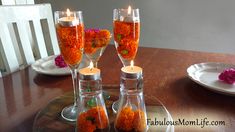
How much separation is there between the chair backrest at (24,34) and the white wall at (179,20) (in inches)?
38.3

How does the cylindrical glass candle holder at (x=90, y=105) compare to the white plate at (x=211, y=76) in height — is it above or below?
above

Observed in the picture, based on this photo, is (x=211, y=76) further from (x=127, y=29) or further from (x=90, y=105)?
(x=90, y=105)

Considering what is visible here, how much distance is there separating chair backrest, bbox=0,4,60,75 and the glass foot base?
444 millimetres

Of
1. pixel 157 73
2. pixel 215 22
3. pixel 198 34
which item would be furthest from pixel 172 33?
pixel 157 73

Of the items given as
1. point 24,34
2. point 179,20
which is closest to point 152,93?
point 24,34

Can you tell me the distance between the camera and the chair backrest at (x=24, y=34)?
38.5 inches

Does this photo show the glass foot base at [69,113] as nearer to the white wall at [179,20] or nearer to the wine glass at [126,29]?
the wine glass at [126,29]

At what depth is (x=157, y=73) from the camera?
887 mm

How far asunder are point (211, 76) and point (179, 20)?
128cm

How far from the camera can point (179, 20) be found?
203 centimetres

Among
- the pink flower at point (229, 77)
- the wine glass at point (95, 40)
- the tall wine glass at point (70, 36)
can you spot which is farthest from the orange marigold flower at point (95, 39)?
the pink flower at point (229, 77)

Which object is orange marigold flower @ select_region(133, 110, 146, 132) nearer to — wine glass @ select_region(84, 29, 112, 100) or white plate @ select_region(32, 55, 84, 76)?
wine glass @ select_region(84, 29, 112, 100)

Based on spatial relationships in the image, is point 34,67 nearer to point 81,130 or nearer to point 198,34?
point 81,130

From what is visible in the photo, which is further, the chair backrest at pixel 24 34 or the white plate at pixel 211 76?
the chair backrest at pixel 24 34
